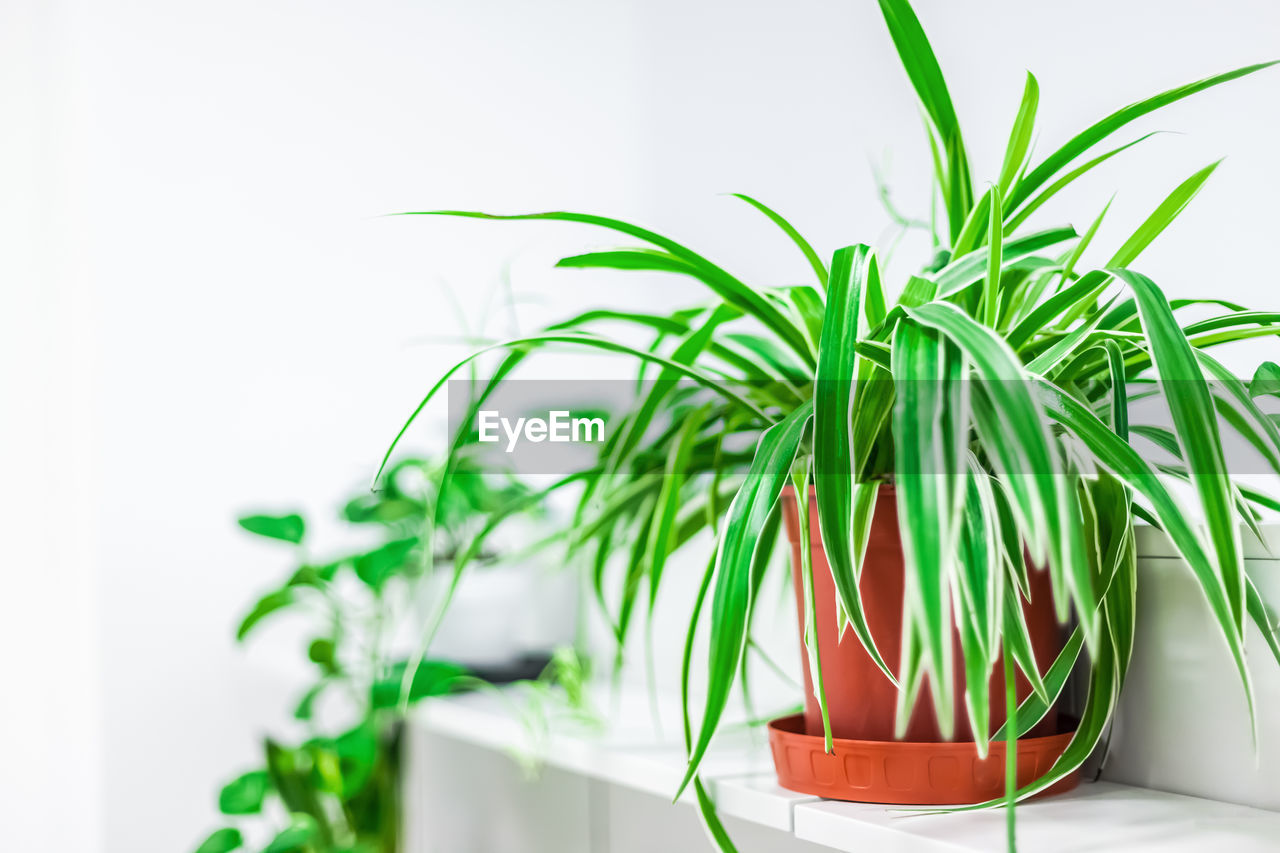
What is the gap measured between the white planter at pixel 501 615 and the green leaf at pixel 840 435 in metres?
0.70

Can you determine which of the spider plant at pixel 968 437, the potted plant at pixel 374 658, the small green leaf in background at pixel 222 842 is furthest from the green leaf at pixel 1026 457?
the small green leaf in background at pixel 222 842

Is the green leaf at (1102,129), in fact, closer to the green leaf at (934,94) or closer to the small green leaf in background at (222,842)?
the green leaf at (934,94)

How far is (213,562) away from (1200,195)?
1.21 metres

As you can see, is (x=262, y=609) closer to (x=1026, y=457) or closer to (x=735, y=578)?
(x=735, y=578)

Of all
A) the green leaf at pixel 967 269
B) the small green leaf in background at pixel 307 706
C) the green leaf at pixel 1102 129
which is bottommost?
the small green leaf in background at pixel 307 706

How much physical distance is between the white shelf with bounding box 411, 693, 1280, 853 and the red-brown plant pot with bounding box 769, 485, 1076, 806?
16mm

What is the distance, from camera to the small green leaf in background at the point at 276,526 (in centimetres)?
109

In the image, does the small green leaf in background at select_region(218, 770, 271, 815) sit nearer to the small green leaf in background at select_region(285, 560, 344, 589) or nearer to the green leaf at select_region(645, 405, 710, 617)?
the small green leaf in background at select_region(285, 560, 344, 589)

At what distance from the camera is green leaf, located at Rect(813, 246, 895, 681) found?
498 mm

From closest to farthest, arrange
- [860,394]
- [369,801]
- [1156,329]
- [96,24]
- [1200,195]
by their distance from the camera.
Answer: [1156,329] < [860,394] < [1200,195] < [369,801] < [96,24]

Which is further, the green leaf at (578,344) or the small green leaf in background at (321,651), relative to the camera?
the small green leaf in background at (321,651)

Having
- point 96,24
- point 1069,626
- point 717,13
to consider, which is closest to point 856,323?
point 1069,626

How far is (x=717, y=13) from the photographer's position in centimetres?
120

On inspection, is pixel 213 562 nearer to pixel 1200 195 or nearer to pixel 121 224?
pixel 121 224
